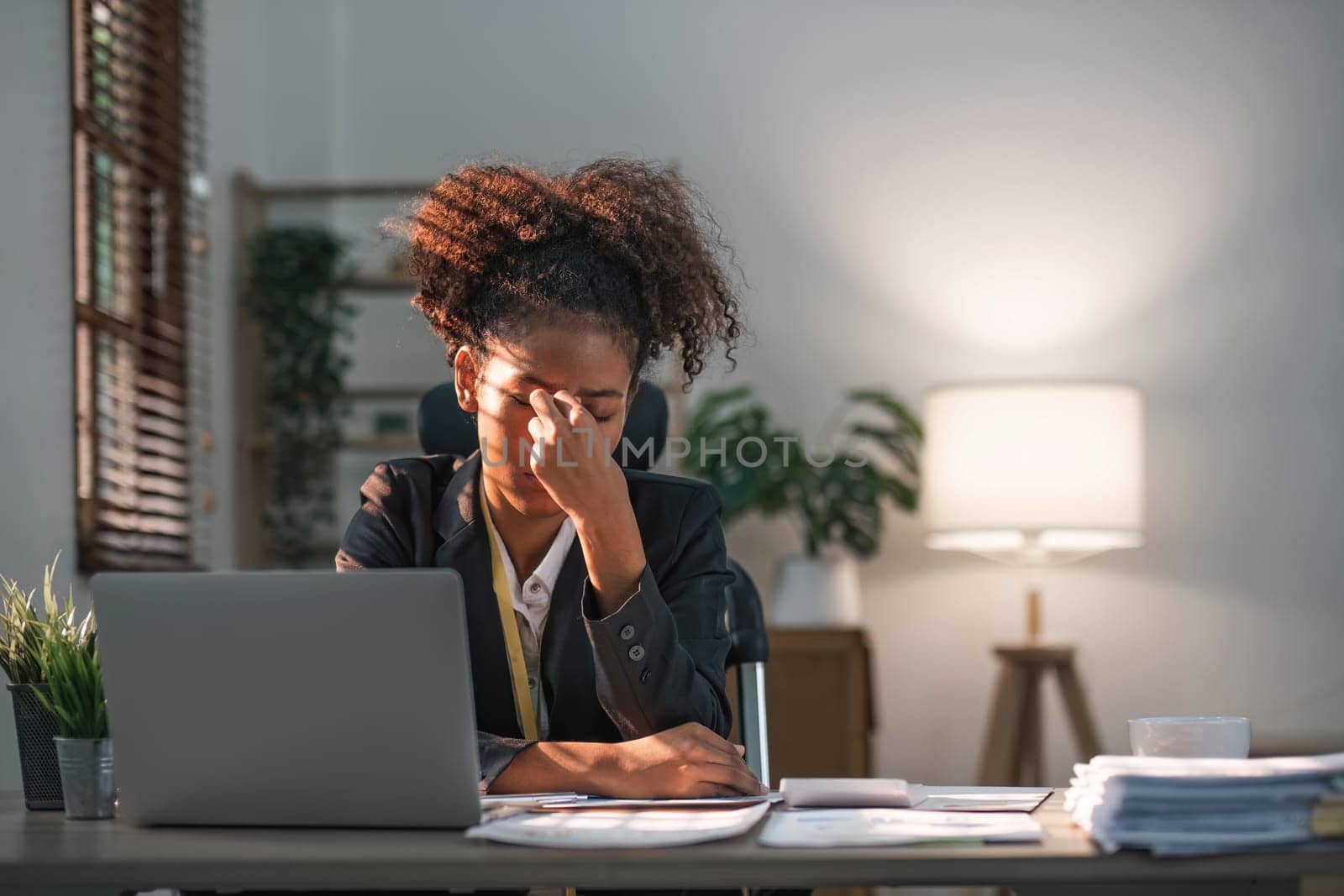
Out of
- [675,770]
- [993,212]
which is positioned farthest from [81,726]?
[993,212]

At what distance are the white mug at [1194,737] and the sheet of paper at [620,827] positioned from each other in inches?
12.5

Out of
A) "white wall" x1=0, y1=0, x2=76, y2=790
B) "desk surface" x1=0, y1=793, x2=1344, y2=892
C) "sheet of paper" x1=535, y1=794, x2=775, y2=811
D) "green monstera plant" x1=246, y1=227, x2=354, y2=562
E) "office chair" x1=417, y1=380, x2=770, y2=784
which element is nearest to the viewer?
"desk surface" x1=0, y1=793, x2=1344, y2=892

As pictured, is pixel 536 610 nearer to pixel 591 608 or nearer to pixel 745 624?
pixel 591 608

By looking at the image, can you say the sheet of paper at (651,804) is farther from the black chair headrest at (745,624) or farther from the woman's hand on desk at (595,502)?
the black chair headrest at (745,624)

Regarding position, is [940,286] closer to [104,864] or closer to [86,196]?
[86,196]

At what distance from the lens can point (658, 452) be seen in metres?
1.79

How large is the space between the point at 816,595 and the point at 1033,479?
0.57 meters

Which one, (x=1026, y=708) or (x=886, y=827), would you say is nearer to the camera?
(x=886, y=827)

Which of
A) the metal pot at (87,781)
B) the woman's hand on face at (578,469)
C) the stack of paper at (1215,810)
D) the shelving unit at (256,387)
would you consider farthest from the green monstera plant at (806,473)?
the stack of paper at (1215,810)

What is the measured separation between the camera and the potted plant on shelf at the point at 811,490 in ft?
11.3

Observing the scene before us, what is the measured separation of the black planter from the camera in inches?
50.4

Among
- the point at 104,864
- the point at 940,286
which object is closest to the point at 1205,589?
the point at 940,286

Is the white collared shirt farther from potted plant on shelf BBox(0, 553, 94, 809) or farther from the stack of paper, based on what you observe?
the stack of paper

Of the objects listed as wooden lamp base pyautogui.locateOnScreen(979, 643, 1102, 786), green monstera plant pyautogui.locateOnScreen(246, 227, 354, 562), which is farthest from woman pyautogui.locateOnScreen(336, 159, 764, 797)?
green monstera plant pyautogui.locateOnScreen(246, 227, 354, 562)
